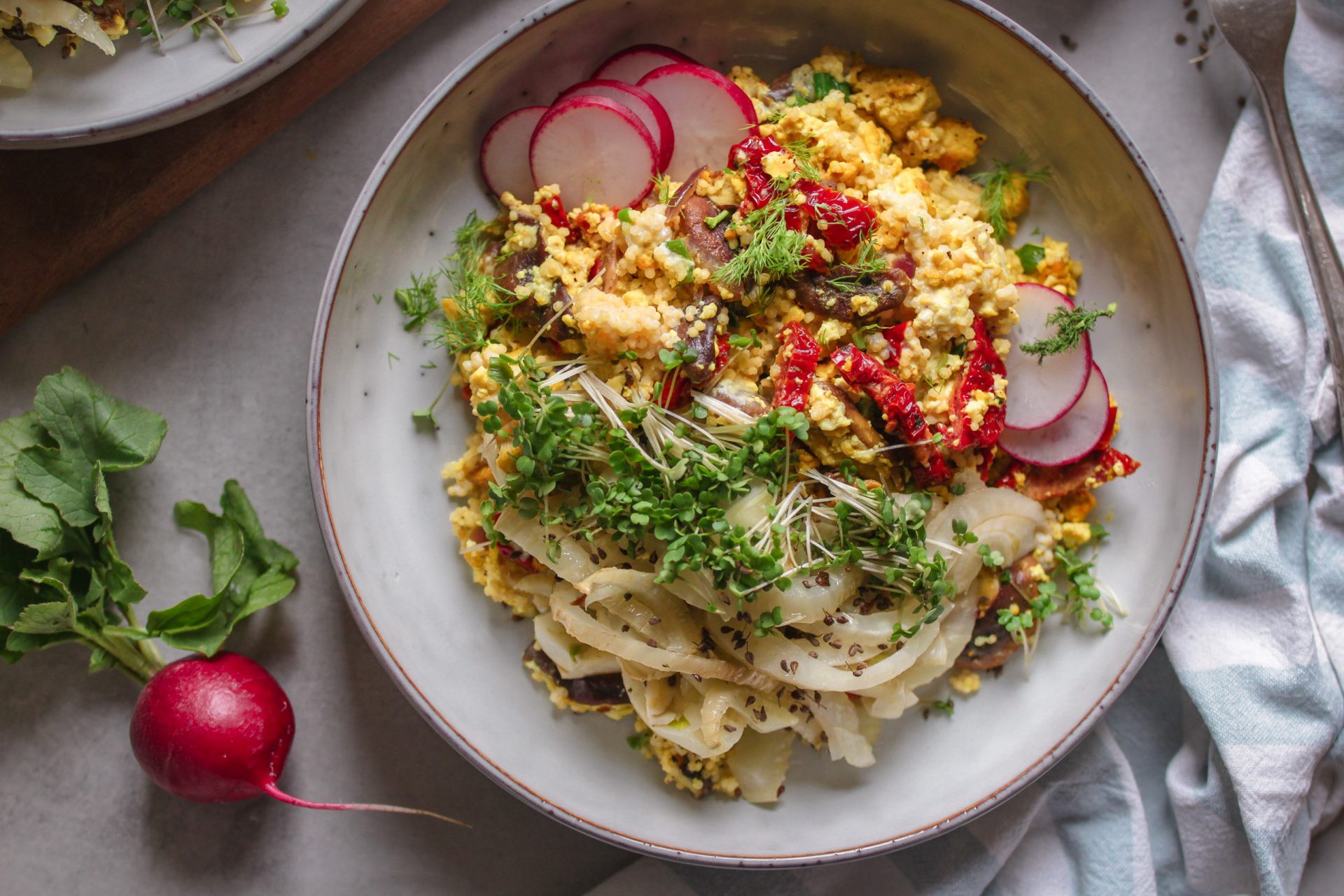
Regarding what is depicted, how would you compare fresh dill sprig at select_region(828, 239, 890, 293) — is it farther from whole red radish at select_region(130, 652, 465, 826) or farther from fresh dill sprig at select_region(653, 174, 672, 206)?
whole red radish at select_region(130, 652, 465, 826)

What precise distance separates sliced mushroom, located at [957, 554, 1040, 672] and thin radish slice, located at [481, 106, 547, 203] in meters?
1.72

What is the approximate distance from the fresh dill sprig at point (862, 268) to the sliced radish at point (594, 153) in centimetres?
58

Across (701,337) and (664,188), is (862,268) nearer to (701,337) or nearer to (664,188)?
(701,337)

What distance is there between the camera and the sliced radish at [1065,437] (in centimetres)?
253

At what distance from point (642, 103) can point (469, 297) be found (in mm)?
688

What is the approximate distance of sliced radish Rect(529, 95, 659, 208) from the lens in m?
2.39

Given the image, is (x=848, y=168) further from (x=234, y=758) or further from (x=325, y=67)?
(x=234, y=758)

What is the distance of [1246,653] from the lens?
2.72 metres

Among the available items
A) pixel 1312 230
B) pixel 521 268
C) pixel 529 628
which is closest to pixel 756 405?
pixel 521 268

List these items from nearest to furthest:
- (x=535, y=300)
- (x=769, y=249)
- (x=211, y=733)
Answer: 1. (x=769, y=249)
2. (x=535, y=300)
3. (x=211, y=733)

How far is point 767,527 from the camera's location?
2254mm

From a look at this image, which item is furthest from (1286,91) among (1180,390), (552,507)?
(552,507)

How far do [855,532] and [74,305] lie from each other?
239 cm

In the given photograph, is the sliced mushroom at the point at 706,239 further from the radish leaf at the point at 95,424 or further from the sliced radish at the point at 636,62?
the radish leaf at the point at 95,424
